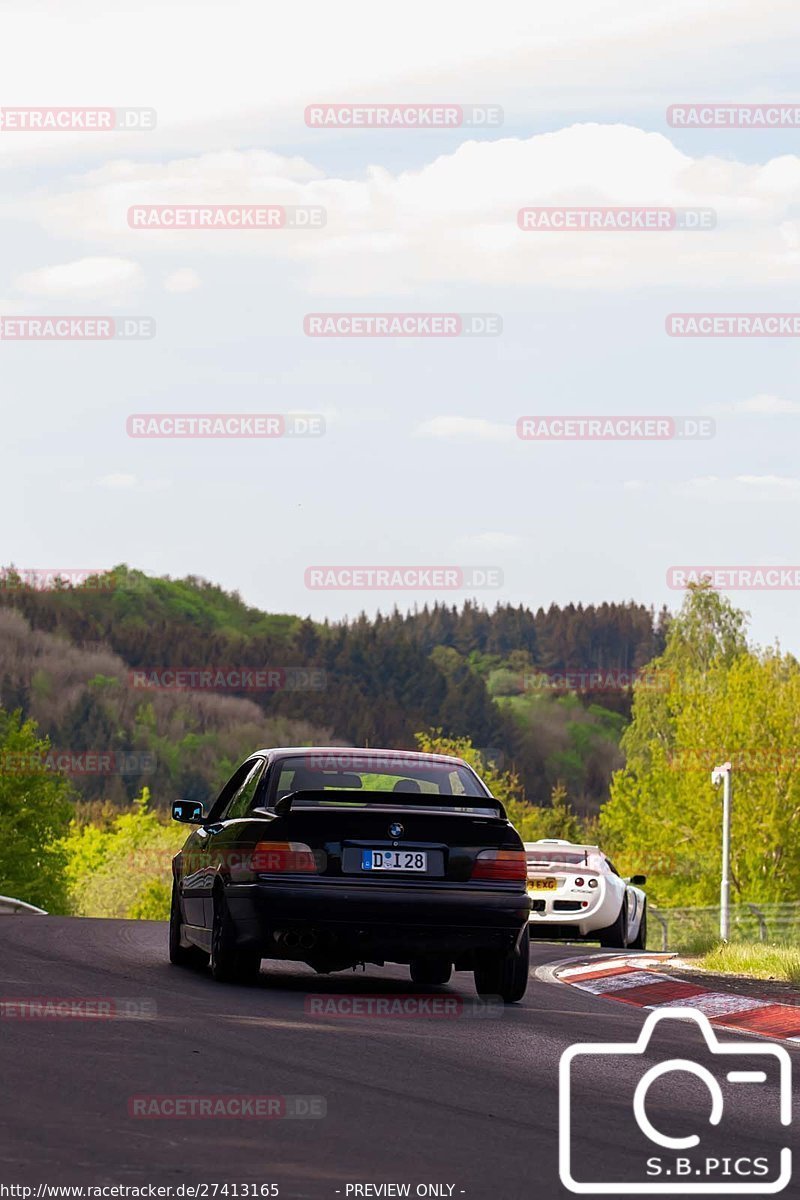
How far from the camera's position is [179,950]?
1453 centimetres

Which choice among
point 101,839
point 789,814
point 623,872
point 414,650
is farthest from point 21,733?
point 414,650

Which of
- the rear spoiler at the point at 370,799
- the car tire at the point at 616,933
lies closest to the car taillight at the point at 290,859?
the rear spoiler at the point at 370,799

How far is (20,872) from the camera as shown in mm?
74812

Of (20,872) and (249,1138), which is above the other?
(249,1138)

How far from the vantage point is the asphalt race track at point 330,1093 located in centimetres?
644

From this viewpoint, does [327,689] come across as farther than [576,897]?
Yes

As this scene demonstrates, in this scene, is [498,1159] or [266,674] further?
[266,674]

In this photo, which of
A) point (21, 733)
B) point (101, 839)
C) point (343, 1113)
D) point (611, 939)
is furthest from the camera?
point (101, 839)

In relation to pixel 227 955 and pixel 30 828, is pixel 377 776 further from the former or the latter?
pixel 30 828

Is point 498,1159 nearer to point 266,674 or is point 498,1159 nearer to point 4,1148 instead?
point 4,1148

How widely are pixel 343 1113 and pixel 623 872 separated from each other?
6659cm

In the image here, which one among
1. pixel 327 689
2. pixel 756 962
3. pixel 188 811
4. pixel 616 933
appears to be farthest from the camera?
pixel 327 689

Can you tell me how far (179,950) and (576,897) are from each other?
6.95 metres

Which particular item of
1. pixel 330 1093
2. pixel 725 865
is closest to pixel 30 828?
pixel 725 865
